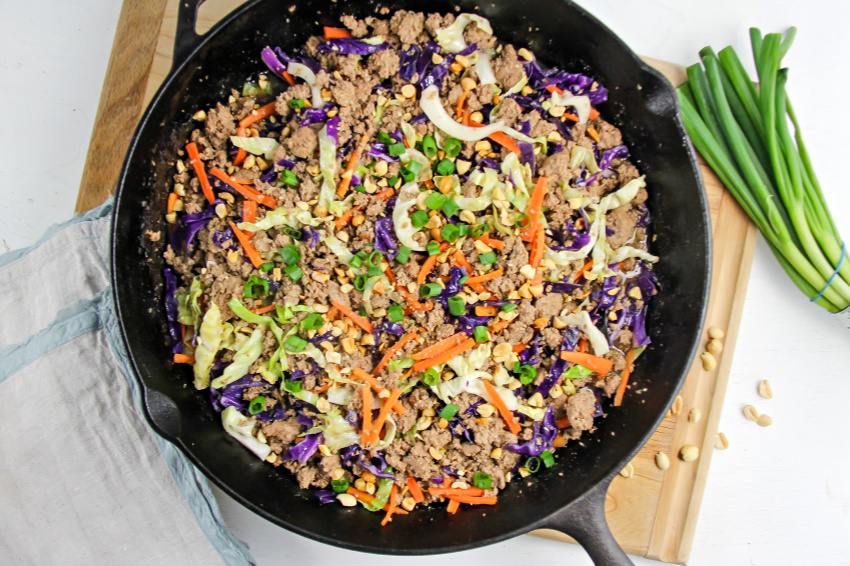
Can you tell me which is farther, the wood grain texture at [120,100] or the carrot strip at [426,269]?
the wood grain texture at [120,100]

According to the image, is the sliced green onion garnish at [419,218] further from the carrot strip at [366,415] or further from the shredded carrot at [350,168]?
the carrot strip at [366,415]

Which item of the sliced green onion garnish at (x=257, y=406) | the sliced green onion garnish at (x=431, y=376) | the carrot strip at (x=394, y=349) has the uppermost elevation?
the carrot strip at (x=394, y=349)

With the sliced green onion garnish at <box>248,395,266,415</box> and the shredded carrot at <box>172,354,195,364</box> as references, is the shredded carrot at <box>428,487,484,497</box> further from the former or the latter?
the shredded carrot at <box>172,354,195,364</box>

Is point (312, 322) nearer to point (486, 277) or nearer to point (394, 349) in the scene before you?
point (394, 349)

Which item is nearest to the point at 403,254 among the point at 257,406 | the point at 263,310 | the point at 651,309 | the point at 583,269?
the point at 263,310

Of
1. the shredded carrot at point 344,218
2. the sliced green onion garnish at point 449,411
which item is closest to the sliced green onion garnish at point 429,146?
the shredded carrot at point 344,218
